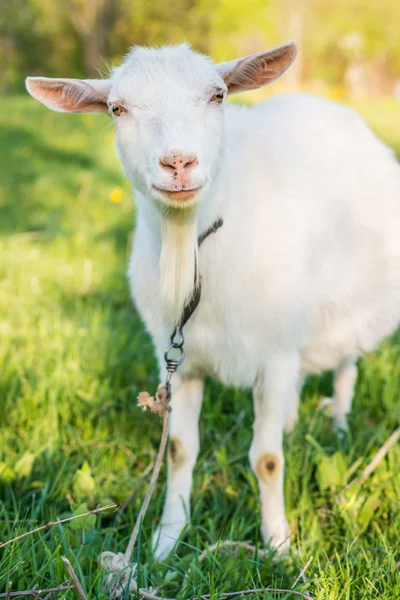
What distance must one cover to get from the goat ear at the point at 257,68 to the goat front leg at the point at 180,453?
1067mm

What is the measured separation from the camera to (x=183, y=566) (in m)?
2.19

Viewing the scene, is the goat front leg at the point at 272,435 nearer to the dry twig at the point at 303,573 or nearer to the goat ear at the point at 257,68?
the dry twig at the point at 303,573

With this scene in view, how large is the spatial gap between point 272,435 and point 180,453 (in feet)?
1.16

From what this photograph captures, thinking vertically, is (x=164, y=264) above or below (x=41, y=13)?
below

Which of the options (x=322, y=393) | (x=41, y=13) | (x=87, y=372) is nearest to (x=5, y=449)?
(x=87, y=372)

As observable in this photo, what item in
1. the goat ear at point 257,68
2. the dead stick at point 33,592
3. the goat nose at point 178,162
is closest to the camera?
the dead stick at point 33,592

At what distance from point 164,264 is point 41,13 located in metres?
31.4

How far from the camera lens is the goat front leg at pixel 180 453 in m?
2.51

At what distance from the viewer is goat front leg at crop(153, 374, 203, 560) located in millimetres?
2506

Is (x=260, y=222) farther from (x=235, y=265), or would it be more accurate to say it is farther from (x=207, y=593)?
(x=207, y=593)

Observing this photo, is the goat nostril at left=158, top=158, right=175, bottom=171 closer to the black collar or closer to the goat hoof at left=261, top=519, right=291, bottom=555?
the black collar

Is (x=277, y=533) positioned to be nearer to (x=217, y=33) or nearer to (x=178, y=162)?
(x=178, y=162)

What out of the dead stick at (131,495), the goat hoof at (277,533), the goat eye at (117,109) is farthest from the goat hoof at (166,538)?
the goat eye at (117,109)

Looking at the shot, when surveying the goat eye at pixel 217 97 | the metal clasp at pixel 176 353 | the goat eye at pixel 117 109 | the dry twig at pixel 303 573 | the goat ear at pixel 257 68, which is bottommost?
the dry twig at pixel 303 573
